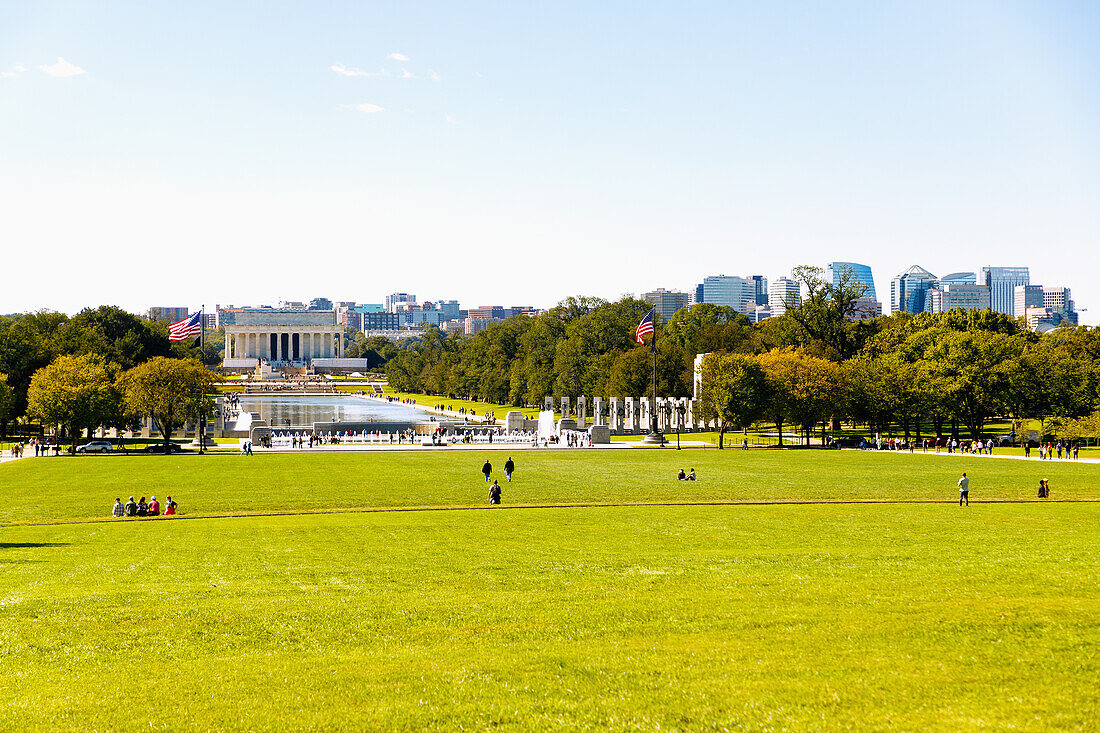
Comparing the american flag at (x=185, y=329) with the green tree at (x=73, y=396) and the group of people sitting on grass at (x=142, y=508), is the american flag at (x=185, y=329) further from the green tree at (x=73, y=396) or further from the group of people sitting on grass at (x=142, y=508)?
the group of people sitting on grass at (x=142, y=508)

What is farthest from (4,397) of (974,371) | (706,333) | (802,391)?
→ (974,371)

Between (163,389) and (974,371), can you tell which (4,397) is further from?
(974,371)

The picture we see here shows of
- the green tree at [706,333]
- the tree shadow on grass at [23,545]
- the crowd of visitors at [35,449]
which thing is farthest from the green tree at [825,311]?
the tree shadow on grass at [23,545]

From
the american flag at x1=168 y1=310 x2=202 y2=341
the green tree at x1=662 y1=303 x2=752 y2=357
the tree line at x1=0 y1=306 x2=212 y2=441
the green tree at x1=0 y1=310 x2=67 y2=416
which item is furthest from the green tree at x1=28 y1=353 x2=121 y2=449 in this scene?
the green tree at x1=662 y1=303 x2=752 y2=357

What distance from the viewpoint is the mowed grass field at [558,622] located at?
10.0 meters

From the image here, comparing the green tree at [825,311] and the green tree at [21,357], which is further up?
the green tree at [825,311]

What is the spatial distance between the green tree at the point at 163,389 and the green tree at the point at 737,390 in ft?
130

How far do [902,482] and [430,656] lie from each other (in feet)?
111

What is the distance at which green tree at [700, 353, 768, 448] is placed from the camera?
7112 centimetres

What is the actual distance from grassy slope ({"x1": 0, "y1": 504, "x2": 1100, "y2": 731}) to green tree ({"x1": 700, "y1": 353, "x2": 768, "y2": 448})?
4804 centimetres

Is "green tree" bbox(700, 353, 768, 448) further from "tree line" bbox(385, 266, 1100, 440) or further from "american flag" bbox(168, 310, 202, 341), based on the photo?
"american flag" bbox(168, 310, 202, 341)

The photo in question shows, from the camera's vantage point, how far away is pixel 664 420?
8631 cm

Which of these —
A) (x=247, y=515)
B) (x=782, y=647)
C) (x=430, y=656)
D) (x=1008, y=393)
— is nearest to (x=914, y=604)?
(x=782, y=647)

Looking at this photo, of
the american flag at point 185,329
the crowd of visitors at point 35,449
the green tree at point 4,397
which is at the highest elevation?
the american flag at point 185,329
